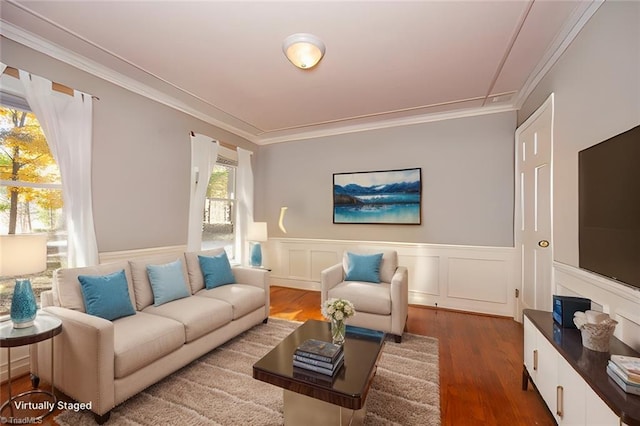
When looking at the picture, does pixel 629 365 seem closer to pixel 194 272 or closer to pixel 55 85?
pixel 194 272

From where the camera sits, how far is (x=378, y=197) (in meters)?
4.23

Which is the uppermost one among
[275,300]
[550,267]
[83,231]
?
[83,231]

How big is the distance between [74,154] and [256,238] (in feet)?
8.13

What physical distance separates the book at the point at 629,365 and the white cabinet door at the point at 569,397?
7.1 inches

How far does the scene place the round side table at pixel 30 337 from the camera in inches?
61.6

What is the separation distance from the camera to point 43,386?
2.02 meters

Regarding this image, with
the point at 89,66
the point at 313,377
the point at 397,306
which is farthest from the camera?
the point at 397,306

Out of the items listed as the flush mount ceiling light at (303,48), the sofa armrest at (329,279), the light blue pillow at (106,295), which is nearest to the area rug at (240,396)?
the light blue pillow at (106,295)

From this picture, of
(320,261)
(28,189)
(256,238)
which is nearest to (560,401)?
(320,261)

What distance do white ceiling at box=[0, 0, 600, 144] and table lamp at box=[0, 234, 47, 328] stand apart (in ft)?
5.29

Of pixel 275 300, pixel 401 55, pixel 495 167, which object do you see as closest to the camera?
pixel 401 55

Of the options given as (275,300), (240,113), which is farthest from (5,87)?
(275,300)

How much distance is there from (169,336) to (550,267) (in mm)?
3291

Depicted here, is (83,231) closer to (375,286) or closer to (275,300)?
(275,300)
